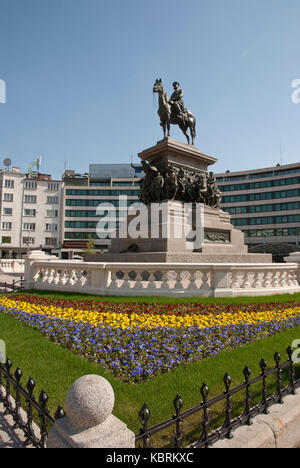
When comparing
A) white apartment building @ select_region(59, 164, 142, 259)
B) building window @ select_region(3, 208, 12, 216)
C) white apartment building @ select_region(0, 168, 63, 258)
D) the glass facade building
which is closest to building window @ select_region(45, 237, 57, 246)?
white apartment building @ select_region(0, 168, 63, 258)

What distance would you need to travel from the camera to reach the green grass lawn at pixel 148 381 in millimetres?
3818

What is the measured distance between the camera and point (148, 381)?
4523mm

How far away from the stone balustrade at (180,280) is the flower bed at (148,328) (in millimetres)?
1580

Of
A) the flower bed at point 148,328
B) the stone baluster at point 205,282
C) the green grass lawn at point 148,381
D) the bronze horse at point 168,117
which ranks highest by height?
the bronze horse at point 168,117

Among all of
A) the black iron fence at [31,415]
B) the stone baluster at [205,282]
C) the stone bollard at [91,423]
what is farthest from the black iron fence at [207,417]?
the stone baluster at [205,282]

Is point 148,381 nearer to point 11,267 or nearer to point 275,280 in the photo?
point 275,280

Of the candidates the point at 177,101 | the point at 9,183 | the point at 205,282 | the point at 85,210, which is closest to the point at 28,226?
the point at 9,183

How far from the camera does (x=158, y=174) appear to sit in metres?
18.8

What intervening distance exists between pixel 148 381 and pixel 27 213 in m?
77.0

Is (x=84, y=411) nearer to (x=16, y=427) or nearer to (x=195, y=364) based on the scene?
(x=16, y=427)

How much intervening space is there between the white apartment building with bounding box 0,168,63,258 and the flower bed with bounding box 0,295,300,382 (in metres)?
68.4

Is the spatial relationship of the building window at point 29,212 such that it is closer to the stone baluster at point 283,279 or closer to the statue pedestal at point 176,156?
the statue pedestal at point 176,156

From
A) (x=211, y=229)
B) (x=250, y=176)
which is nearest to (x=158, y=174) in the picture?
(x=211, y=229)
